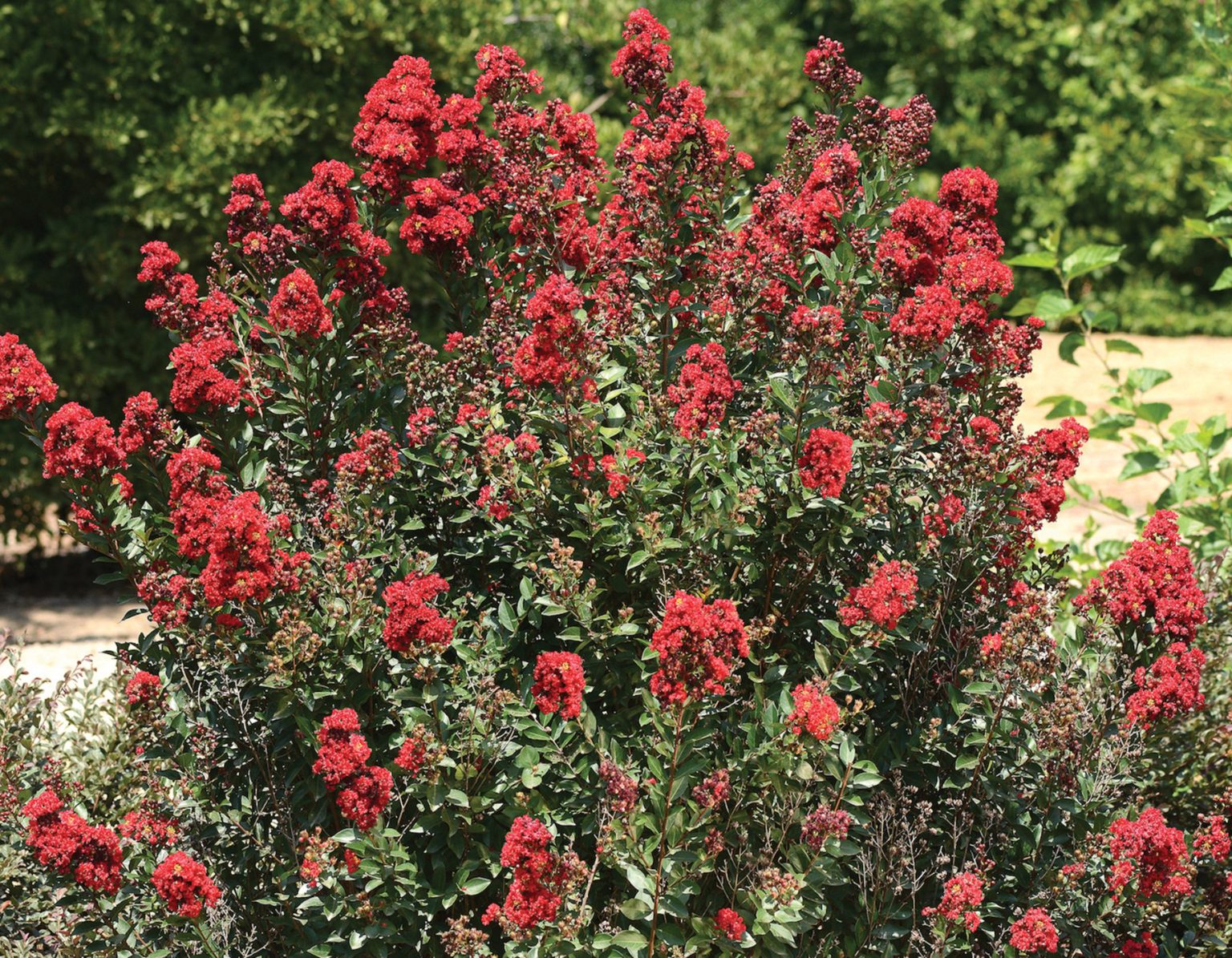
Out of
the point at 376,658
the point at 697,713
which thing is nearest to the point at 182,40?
the point at 376,658

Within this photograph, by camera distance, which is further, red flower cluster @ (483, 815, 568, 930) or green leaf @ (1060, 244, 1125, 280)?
green leaf @ (1060, 244, 1125, 280)

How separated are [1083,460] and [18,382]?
8767mm

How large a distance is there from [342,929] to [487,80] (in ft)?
7.59

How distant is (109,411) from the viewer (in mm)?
8328

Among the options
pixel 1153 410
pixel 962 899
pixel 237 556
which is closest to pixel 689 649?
pixel 962 899

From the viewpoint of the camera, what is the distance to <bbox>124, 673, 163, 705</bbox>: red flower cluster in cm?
A: 319

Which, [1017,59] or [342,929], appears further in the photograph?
[1017,59]

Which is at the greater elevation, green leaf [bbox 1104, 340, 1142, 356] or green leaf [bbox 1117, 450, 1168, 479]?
green leaf [bbox 1104, 340, 1142, 356]

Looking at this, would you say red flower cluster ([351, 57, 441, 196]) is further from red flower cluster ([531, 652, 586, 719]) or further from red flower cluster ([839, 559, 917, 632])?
red flower cluster ([839, 559, 917, 632])

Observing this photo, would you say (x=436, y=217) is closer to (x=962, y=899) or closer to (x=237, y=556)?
(x=237, y=556)

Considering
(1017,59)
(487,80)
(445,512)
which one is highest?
(487,80)

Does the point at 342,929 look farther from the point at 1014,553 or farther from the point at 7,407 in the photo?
the point at 1014,553

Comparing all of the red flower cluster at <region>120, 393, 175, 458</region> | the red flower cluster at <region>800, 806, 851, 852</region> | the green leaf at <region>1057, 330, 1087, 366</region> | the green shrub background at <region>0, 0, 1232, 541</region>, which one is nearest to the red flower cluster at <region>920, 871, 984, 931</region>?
the red flower cluster at <region>800, 806, 851, 852</region>

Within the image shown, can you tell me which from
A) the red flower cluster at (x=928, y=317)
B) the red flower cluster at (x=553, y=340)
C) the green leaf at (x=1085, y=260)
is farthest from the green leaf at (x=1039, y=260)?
the red flower cluster at (x=553, y=340)
